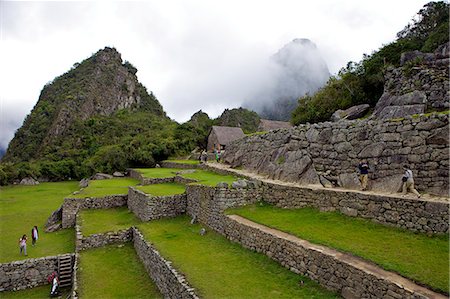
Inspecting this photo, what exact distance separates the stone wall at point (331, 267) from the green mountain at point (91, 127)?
29.0 metres

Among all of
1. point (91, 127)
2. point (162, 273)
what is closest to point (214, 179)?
point (162, 273)

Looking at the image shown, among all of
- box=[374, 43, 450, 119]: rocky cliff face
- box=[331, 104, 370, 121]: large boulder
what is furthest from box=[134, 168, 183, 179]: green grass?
box=[374, 43, 450, 119]: rocky cliff face

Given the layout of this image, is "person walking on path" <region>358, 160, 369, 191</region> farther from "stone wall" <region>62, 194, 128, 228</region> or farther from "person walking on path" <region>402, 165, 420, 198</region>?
"stone wall" <region>62, 194, 128, 228</region>

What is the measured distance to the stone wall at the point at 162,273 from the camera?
767 centimetres

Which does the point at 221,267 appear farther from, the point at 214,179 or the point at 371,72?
the point at 371,72

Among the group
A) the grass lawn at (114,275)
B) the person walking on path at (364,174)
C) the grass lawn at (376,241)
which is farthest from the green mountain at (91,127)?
the person walking on path at (364,174)

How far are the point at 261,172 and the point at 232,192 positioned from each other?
3633 mm

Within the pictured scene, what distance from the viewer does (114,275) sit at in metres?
10.9

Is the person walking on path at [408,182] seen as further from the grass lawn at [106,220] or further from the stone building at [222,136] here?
the stone building at [222,136]

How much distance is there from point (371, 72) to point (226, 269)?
1454 centimetres

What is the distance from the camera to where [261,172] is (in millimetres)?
15367

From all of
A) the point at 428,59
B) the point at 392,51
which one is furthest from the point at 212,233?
the point at 392,51

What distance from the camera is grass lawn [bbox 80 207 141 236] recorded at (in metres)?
14.7

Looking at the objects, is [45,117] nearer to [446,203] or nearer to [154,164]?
[154,164]
